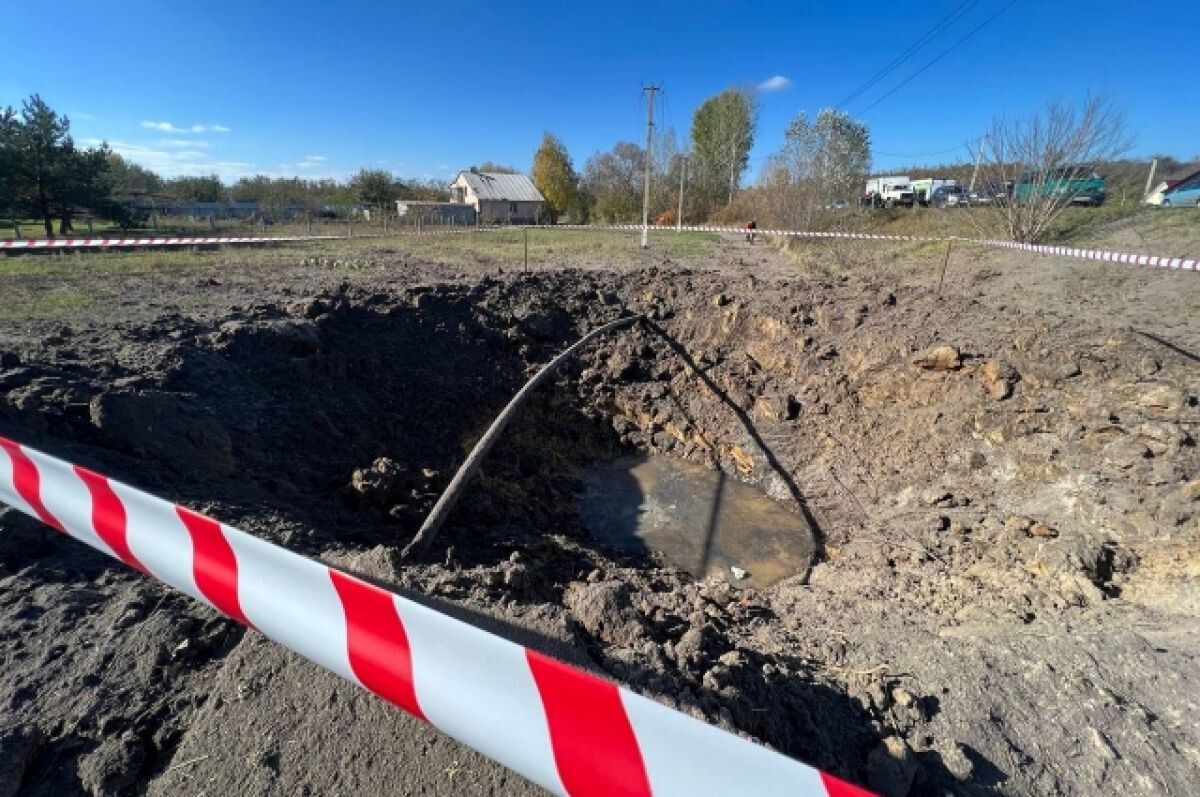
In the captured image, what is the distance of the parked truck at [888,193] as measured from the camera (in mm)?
33375

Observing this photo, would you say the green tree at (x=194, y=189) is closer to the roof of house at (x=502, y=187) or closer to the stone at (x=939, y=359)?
the roof of house at (x=502, y=187)

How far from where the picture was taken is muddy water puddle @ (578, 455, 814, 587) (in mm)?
5785

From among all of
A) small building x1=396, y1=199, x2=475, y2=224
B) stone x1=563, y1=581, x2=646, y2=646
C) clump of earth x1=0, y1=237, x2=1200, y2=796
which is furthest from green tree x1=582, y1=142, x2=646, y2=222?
stone x1=563, y1=581, x2=646, y2=646

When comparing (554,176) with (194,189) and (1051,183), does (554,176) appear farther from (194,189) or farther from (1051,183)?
(1051,183)

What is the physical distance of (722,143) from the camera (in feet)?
139

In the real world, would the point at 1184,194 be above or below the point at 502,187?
below

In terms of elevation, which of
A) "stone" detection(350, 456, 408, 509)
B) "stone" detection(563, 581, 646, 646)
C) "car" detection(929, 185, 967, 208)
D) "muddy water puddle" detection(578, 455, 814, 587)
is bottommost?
"muddy water puddle" detection(578, 455, 814, 587)

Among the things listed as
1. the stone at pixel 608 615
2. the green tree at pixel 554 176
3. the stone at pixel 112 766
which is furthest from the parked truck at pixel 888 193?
the stone at pixel 112 766

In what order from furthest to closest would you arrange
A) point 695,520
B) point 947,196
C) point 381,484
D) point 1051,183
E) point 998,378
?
point 947,196
point 1051,183
point 695,520
point 998,378
point 381,484

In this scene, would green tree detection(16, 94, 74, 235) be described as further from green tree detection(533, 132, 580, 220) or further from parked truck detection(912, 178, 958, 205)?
parked truck detection(912, 178, 958, 205)

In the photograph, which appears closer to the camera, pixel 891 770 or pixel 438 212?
pixel 891 770

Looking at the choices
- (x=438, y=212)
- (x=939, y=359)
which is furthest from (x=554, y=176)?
(x=939, y=359)

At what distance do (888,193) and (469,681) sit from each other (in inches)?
1641

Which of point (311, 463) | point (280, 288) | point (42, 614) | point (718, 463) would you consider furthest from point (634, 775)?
point (280, 288)
